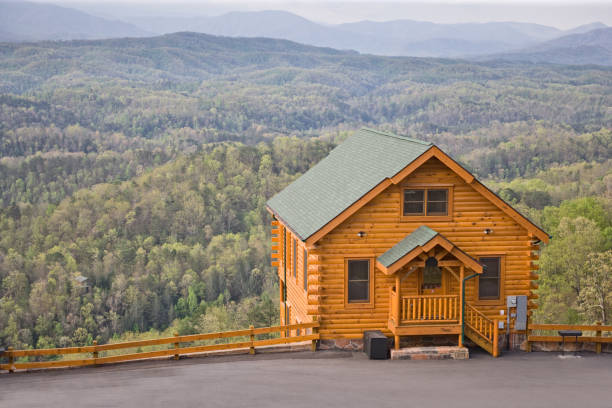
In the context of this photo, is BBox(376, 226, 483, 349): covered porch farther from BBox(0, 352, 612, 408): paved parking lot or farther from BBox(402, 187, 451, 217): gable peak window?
BBox(0, 352, 612, 408): paved parking lot

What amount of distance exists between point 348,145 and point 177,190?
101 metres

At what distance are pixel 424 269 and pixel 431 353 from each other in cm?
236

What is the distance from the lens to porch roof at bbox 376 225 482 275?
63.5 ft

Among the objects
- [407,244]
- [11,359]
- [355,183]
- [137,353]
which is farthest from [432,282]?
[11,359]

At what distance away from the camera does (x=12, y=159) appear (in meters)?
178

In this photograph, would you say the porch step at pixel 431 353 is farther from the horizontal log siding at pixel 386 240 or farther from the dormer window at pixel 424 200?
the dormer window at pixel 424 200

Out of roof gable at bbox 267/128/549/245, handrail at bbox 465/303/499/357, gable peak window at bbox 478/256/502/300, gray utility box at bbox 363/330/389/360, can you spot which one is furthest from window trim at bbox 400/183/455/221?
gray utility box at bbox 363/330/389/360

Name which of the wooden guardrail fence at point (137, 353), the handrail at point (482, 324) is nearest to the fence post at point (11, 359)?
the wooden guardrail fence at point (137, 353)

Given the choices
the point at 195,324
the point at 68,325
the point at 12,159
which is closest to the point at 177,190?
the point at 68,325

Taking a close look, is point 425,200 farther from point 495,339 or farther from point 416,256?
point 495,339

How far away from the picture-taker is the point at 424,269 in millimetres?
20797

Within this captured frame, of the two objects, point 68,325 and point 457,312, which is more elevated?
point 457,312

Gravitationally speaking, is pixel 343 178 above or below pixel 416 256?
above

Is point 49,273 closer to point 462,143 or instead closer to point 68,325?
point 68,325
